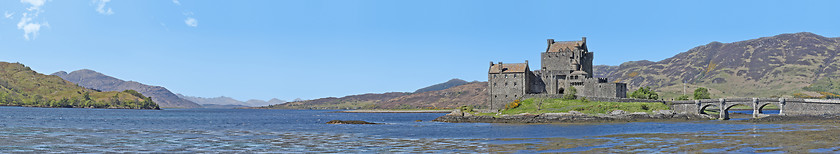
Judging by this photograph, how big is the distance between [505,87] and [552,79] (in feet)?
34.1

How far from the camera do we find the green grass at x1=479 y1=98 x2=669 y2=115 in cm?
11638

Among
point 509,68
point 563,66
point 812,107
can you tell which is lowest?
point 812,107

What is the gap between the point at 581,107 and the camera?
11775cm

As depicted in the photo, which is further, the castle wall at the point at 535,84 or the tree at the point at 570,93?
the castle wall at the point at 535,84

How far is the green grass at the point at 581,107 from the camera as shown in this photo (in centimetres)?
11638

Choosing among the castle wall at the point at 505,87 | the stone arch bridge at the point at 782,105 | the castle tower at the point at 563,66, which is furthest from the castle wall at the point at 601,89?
the castle wall at the point at 505,87

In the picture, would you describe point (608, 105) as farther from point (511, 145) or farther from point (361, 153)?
point (361, 153)

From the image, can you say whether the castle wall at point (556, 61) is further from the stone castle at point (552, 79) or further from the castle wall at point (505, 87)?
the castle wall at point (505, 87)

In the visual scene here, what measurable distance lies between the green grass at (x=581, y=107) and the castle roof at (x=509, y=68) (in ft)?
25.1

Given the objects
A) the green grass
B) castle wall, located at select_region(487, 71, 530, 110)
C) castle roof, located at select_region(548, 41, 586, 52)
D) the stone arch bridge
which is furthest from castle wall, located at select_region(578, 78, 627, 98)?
castle wall, located at select_region(487, 71, 530, 110)

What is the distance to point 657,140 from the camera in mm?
60281

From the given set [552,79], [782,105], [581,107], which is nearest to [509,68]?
[552,79]

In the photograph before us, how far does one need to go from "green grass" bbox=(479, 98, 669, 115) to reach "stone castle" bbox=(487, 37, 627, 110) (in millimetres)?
4253

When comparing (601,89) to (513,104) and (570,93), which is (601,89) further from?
(513,104)
